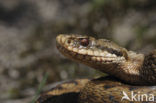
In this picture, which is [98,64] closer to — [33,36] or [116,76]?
[116,76]

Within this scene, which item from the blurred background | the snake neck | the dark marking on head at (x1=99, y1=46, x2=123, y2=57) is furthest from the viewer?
the blurred background

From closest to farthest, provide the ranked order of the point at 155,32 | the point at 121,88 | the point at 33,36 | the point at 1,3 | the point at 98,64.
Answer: the point at 121,88 < the point at 98,64 < the point at 155,32 < the point at 33,36 < the point at 1,3

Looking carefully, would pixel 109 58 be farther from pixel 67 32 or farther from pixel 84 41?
pixel 67 32

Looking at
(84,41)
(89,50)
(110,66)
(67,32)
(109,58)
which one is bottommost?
(110,66)

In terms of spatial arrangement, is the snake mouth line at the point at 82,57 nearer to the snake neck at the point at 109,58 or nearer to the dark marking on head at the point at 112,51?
the snake neck at the point at 109,58

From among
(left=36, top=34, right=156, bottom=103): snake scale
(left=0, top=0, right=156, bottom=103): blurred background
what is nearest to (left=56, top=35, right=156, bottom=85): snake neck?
(left=36, top=34, right=156, bottom=103): snake scale

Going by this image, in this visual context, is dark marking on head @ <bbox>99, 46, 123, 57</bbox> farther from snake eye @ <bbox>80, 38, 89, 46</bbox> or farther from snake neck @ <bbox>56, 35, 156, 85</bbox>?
snake eye @ <bbox>80, 38, 89, 46</bbox>

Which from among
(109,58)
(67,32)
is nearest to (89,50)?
(109,58)

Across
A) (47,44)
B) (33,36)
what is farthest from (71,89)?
(33,36)
